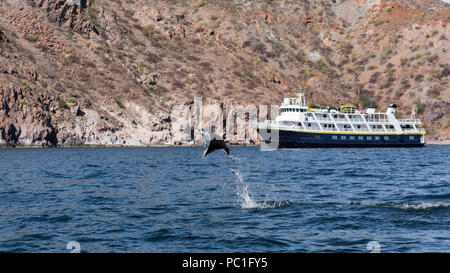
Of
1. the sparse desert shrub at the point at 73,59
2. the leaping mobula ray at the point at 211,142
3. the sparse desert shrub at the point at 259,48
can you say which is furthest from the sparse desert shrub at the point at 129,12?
the leaping mobula ray at the point at 211,142

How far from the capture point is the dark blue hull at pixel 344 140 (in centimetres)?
9712

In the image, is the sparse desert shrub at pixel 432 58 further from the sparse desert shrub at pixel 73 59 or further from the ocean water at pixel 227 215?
the ocean water at pixel 227 215

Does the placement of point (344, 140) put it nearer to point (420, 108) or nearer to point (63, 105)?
point (420, 108)

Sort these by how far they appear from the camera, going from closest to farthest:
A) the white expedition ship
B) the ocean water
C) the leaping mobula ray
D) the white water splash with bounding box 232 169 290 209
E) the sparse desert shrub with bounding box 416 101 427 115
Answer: the ocean water → the leaping mobula ray → the white water splash with bounding box 232 169 290 209 → the white expedition ship → the sparse desert shrub with bounding box 416 101 427 115

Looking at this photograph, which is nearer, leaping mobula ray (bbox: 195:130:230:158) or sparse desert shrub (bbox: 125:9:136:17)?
leaping mobula ray (bbox: 195:130:230:158)

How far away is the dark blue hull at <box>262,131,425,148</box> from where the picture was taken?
97125 millimetres

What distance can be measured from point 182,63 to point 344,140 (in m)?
50.9

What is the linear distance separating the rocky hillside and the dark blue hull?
2523 cm

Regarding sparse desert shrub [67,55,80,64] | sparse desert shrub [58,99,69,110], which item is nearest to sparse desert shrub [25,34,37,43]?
sparse desert shrub [67,55,80,64]

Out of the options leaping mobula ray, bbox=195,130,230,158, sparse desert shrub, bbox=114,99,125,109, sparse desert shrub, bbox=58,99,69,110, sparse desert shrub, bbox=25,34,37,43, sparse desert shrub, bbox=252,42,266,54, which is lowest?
leaping mobula ray, bbox=195,130,230,158

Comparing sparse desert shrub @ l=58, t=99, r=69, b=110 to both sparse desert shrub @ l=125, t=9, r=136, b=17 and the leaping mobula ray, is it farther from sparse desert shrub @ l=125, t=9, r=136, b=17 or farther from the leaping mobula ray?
the leaping mobula ray

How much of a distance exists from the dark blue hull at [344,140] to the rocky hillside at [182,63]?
82.8ft
